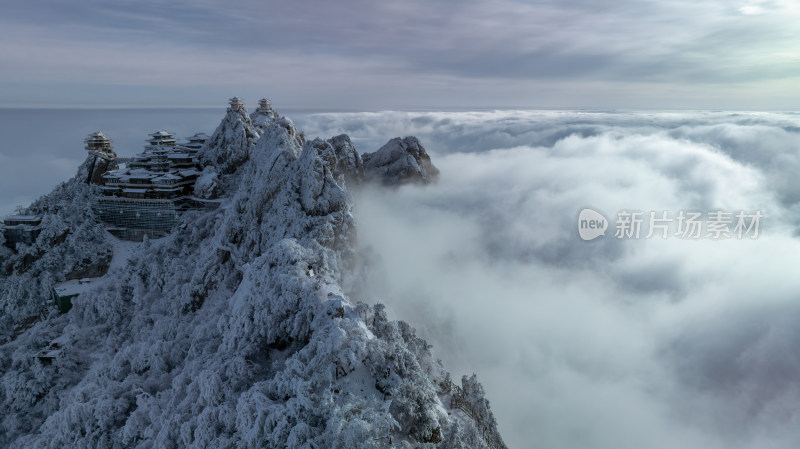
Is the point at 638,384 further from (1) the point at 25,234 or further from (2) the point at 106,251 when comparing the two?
(1) the point at 25,234

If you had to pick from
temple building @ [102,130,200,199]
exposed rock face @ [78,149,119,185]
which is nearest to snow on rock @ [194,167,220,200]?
temple building @ [102,130,200,199]

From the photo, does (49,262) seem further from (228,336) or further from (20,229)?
(228,336)

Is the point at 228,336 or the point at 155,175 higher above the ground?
the point at 155,175

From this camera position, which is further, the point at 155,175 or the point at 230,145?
the point at 230,145

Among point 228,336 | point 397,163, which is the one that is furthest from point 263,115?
point 228,336

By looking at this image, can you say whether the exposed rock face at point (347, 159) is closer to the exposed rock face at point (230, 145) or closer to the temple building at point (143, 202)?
the exposed rock face at point (230, 145)

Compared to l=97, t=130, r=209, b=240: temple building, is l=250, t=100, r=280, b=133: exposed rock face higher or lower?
higher

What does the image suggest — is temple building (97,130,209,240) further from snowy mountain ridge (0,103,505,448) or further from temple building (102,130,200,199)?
snowy mountain ridge (0,103,505,448)
